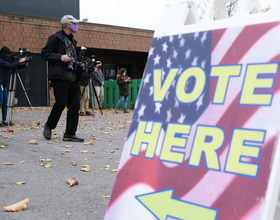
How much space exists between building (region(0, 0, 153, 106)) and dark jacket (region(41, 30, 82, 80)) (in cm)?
1255

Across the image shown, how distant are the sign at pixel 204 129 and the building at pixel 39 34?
16840mm

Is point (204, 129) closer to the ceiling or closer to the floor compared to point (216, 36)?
closer to the floor

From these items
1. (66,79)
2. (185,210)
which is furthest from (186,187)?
(66,79)

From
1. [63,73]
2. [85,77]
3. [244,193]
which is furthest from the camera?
[85,77]

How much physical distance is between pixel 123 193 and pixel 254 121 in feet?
2.57

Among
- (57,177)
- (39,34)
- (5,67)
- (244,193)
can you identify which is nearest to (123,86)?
(5,67)

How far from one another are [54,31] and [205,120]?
19.2m

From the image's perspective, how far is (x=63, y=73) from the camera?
18.9ft

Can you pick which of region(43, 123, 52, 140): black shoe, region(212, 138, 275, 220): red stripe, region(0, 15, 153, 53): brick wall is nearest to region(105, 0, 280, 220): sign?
region(212, 138, 275, 220): red stripe

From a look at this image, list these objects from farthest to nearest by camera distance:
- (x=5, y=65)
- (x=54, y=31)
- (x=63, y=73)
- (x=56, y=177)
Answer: (x=54, y=31)
(x=5, y=65)
(x=63, y=73)
(x=56, y=177)

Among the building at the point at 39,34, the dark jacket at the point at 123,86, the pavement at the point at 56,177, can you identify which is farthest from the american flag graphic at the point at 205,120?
the building at the point at 39,34

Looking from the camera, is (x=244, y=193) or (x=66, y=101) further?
(x=66, y=101)

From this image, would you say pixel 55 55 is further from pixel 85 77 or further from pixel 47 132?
pixel 85 77

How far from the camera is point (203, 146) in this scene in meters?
1.62
